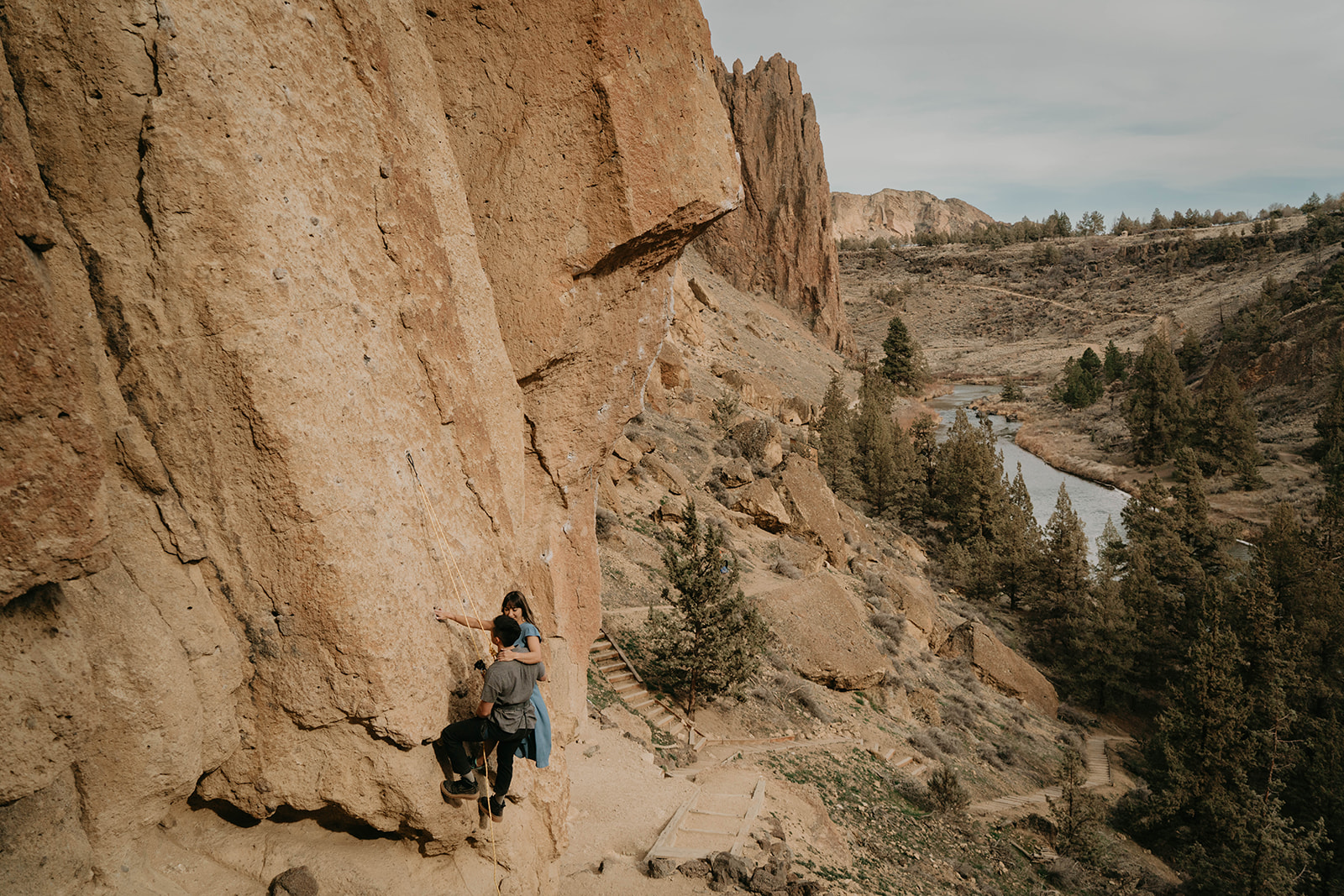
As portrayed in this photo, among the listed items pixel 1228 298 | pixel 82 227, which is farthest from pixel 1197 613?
pixel 1228 298

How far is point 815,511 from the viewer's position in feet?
99.1

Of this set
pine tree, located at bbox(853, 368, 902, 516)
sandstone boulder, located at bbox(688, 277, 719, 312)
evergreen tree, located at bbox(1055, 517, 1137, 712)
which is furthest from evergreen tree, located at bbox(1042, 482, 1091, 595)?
sandstone boulder, located at bbox(688, 277, 719, 312)

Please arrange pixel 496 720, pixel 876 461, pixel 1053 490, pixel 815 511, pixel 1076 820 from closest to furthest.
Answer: pixel 496 720
pixel 1076 820
pixel 815 511
pixel 876 461
pixel 1053 490

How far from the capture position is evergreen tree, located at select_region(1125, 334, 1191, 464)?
5409 cm

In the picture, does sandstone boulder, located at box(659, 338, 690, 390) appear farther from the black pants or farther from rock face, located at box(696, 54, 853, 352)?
rock face, located at box(696, 54, 853, 352)

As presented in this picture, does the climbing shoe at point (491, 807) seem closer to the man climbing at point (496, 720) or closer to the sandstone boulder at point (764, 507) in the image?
the man climbing at point (496, 720)

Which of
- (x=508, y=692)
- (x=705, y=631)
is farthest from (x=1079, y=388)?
(x=508, y=692)

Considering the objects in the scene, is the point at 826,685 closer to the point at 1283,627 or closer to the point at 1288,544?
the point at 1283,627

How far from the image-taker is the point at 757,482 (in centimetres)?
3012

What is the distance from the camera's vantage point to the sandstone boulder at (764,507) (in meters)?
29.2

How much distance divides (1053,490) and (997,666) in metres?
30.0

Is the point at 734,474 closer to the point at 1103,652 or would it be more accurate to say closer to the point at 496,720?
the point at 1103,652

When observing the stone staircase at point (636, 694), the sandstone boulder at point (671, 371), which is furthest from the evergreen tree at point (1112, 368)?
the stone staircase at point (636, 694)

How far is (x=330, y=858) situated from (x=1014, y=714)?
2587 centimetres
